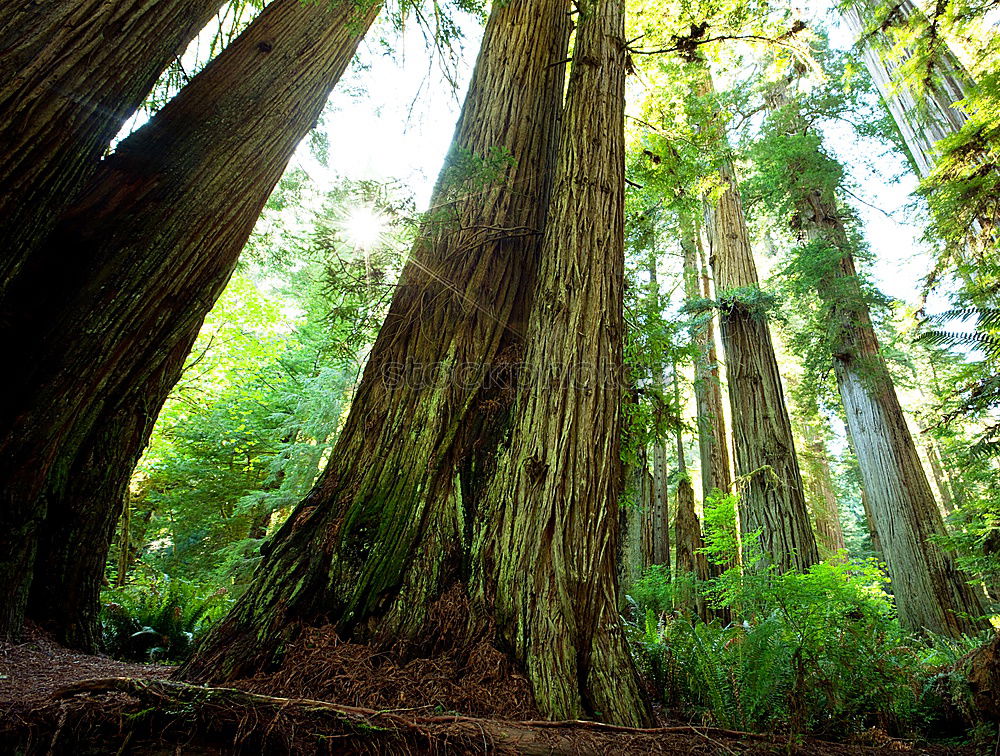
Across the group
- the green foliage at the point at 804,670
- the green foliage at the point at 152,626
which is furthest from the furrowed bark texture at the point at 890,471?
the green foliage at the point at 152,626

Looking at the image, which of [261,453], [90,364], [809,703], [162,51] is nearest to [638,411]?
[809,703]

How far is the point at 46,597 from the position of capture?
3729mm

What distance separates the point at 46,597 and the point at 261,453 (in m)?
9.28

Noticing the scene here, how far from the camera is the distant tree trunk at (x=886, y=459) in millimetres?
5746

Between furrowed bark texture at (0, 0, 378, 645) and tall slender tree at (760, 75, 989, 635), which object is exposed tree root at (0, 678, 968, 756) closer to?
furrowed bark texture at (0, 0, 378, 645)

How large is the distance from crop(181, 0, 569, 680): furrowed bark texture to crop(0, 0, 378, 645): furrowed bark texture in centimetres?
166

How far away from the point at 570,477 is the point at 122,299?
3.44 m

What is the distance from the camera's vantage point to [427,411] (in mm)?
2742

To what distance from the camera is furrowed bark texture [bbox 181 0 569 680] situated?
2.12m

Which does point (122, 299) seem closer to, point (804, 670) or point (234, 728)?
point (234, 728)

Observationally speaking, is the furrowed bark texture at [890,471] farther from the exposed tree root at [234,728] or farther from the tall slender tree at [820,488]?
the exposed tree root at [234,728]

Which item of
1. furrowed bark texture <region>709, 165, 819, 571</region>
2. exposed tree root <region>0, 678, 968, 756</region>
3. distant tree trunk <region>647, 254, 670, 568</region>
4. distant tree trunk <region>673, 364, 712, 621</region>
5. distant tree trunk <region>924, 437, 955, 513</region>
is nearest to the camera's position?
exposed tree root <region>0, 678, 968, 756</region>

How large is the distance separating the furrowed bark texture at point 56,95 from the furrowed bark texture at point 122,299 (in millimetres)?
565

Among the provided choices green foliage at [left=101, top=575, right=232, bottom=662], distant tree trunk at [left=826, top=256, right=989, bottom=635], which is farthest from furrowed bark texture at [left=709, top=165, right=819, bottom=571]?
green foliage at [left=101, top=575, right=232, bottom=662]
